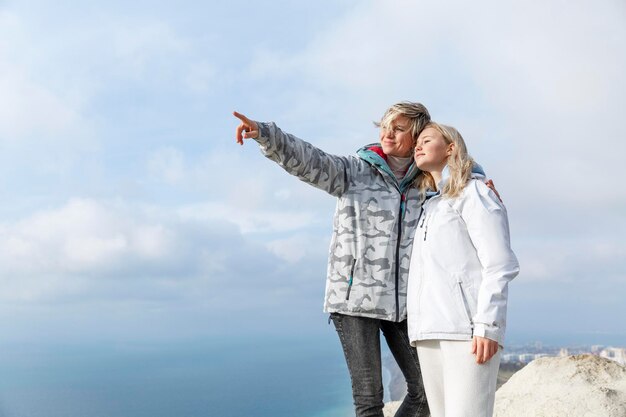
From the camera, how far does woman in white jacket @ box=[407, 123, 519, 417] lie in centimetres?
279

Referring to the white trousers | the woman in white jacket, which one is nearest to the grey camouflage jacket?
the woman in white jacket

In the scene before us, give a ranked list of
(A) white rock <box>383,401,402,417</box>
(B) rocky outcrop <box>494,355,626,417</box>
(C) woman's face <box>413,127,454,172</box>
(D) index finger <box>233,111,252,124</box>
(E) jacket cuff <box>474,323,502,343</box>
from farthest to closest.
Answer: (A) white rock <box>383,401,402,417</box>
(B) rocky outcrop <box>494,355,626,417</box>
(D) index finger <box>233,111,252,124</box>
(C) woman's face <box>413,127,454,172</box>
(E) jacket cuff <box>474,323,502,343</box>

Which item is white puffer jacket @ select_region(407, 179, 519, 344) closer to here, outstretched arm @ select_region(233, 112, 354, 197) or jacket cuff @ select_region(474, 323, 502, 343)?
jacket cuff @ select_region(474, 323, 502, 343)

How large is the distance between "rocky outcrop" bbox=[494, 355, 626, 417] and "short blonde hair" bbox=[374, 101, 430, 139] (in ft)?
12.3

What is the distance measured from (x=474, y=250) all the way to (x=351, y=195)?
83cm

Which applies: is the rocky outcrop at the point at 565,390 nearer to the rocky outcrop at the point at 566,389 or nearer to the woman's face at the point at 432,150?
the rocky outcrop at the point at 566,389

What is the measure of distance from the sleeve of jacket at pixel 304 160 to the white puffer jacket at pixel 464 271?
654 millimetres

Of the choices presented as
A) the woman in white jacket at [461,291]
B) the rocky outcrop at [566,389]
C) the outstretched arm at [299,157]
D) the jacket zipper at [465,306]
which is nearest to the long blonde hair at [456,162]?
the woman in white jacket at [461,291]

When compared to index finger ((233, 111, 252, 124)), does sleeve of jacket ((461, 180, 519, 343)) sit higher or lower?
lower

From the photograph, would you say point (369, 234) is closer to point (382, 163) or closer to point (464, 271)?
point (382, 163)

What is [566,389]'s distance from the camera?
6.38m

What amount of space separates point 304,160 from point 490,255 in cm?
108

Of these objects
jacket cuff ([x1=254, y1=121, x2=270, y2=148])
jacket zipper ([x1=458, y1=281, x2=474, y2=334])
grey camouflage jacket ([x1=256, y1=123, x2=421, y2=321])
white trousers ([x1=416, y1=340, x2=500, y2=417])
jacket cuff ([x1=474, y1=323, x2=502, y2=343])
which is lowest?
white trousers ([x1=416, y1=340, x2=500, y2=417])

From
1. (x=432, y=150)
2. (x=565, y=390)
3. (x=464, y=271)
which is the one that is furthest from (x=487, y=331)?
(x=565, y=390)
